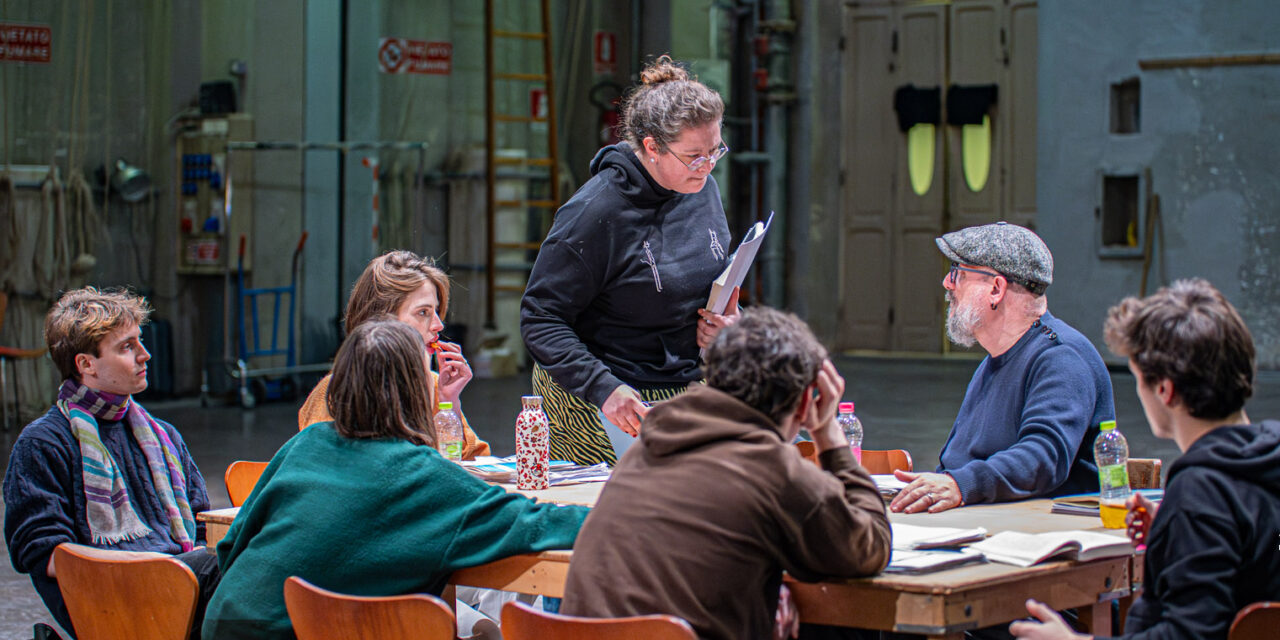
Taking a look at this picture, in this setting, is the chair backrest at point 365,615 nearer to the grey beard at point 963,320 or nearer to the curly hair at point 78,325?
the curly hair at point 78,325

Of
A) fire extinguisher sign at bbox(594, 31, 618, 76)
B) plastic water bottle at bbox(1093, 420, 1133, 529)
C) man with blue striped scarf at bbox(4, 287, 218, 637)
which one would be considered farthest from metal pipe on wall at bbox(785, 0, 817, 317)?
plastic water bottle at bbox(1093, 420, 1133, 529)

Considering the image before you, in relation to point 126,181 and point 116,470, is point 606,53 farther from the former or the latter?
point 116,470

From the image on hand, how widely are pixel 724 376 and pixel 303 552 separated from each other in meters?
0.87

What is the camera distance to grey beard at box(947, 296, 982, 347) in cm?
319

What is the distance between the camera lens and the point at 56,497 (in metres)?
3.11

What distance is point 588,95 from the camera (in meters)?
13.2

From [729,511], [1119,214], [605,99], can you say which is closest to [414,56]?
[605,99]

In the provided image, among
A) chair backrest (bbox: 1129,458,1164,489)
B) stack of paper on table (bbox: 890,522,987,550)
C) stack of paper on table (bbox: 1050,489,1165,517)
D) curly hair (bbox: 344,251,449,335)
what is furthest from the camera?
curly hair (bbox: 344,251,449,335)

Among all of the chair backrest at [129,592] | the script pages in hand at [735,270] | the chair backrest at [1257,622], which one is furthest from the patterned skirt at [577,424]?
the chair backrest at [1257,622]

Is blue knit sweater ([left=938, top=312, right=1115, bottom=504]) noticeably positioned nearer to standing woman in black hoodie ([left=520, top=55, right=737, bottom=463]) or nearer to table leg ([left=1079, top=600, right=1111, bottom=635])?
table leg ([left=1079, top=600, right=1111, bottom=635])

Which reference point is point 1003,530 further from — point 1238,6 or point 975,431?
point 1238,6

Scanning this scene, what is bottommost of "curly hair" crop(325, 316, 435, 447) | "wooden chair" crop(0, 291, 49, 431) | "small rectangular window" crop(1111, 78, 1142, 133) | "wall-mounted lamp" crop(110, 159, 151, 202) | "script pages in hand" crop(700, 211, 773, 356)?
"wooden chair" crop(0, 291, 49, 431)

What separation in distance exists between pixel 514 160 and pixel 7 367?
4.63 metres

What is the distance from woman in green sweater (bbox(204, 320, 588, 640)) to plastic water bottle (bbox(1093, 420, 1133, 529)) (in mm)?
1025
